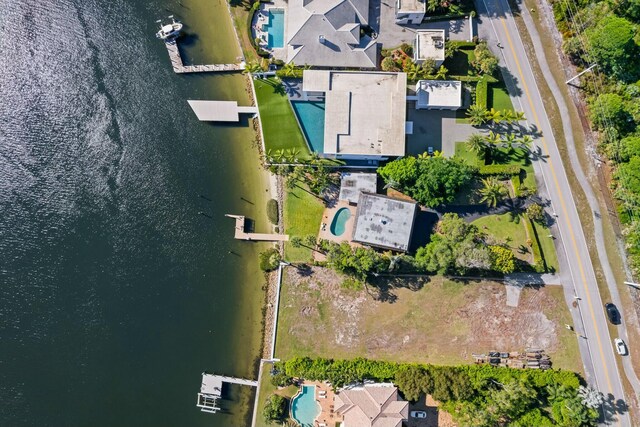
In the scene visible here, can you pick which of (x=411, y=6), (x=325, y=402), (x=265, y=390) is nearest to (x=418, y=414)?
(x=325, y=402)

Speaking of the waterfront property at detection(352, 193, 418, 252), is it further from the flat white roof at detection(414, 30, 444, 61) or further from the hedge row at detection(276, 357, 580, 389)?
the flat white roof at detection(414, 30, 444, 61)

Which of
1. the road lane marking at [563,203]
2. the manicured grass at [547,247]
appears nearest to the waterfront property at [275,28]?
the road lane marking at [563,203]

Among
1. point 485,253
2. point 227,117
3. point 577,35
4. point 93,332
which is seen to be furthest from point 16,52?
point 577,35

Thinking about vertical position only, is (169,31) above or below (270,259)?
above

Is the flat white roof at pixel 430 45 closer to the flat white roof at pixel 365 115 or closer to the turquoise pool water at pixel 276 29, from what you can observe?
the flat white roof at pixel 365 115

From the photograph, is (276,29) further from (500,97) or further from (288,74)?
(500,97)

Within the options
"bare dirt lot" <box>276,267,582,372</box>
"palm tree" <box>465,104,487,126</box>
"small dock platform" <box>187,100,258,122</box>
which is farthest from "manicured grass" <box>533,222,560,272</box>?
"small dock platform" <box>187,100,258,122</box>
